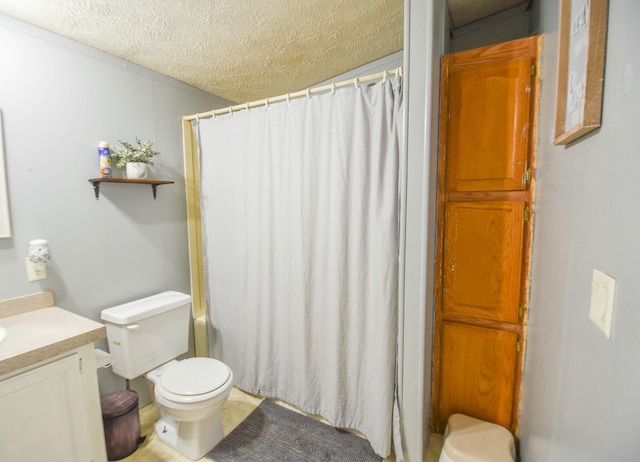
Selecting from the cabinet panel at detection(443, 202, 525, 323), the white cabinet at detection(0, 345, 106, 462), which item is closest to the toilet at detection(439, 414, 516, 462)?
the cabinet panel at detection(443, 202, 525, 323)

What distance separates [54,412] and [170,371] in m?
0.53

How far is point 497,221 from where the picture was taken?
54.6 inches

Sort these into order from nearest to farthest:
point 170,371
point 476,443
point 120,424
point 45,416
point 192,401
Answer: point 45,416 < point 476,443 < point 192,401 < point 120,424 < point 170,371

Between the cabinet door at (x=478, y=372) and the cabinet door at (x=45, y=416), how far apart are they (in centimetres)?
180

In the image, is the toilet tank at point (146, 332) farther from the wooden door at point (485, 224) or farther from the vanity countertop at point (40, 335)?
the wooden door at point (485, 224)

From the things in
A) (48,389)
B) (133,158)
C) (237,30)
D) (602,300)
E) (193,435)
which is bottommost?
(193,435)

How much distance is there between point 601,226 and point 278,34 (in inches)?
66.2

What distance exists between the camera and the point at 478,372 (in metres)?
1.49

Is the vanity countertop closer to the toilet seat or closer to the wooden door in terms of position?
the toilet seat

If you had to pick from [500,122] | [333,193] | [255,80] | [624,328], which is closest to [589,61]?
[624,328]

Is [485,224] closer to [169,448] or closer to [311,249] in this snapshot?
[311,249]

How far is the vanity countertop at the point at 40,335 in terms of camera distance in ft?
3.34

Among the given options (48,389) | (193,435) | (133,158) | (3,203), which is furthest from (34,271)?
(193,435)

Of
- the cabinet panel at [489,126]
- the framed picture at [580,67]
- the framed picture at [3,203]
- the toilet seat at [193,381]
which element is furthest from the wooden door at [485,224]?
the framed picture at [3,203]
